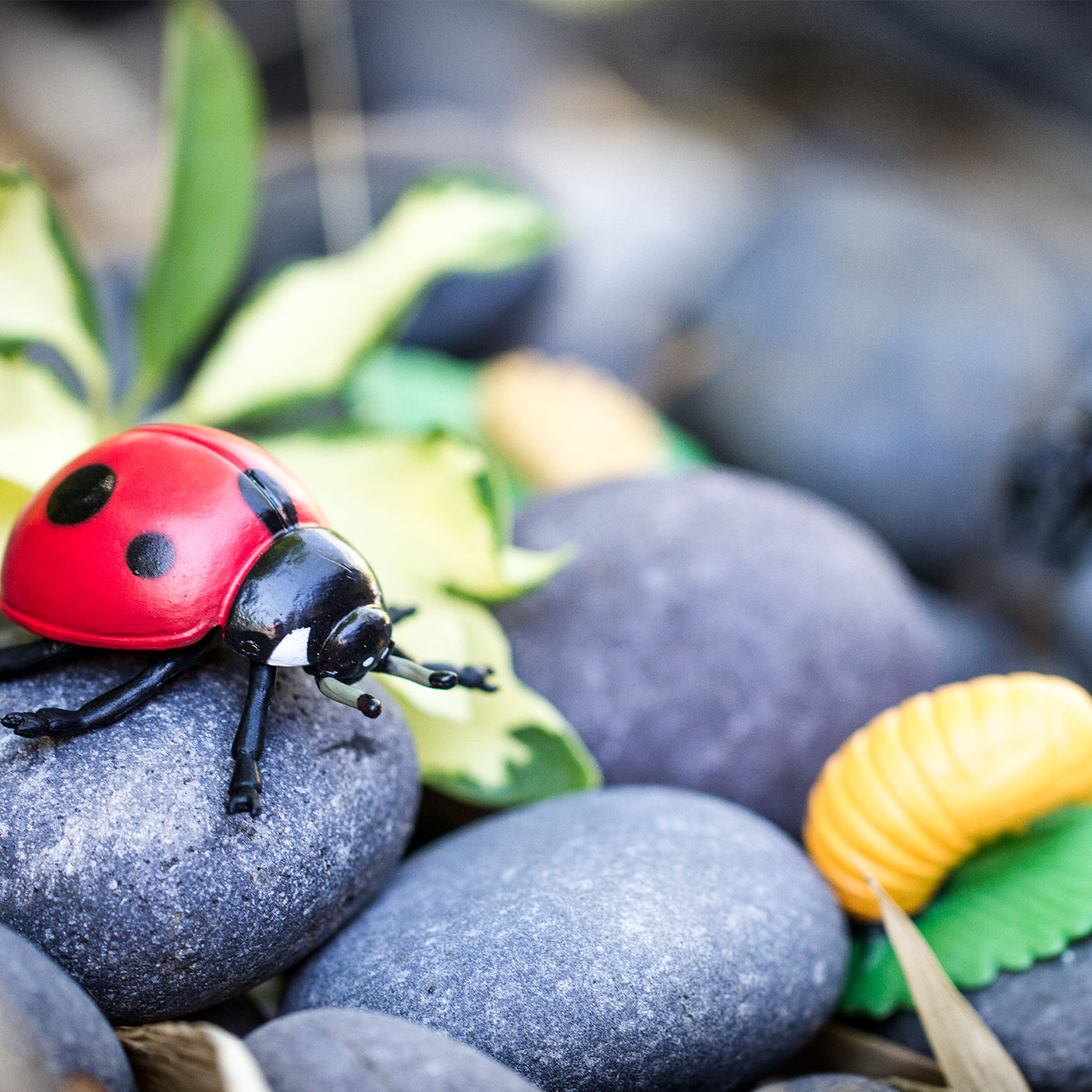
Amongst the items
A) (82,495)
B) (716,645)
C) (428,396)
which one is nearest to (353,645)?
(82,495)

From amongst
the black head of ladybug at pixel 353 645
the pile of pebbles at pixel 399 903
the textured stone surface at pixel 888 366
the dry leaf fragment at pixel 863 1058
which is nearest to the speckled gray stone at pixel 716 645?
the pile of pebbles at pixel 399 903

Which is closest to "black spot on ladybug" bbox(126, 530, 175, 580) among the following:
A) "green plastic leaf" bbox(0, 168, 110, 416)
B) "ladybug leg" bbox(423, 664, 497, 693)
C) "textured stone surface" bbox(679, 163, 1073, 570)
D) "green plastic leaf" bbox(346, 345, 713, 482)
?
"ladybug leg" bbox(423, 664, 497, 693)

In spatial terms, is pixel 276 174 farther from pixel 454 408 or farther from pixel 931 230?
pixel 931 230

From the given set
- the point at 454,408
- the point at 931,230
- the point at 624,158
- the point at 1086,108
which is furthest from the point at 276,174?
the point at 1086,108

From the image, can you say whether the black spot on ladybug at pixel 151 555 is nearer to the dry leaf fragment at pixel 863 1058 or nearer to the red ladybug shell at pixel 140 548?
the red ladybug shell at pixel 140 548

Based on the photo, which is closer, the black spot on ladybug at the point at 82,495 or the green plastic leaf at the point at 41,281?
the black spot on ladybug at the point at 82,495

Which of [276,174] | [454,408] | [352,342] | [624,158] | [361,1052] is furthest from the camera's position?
[624,158]

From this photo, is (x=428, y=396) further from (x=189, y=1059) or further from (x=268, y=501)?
(x=189, y=1059)
